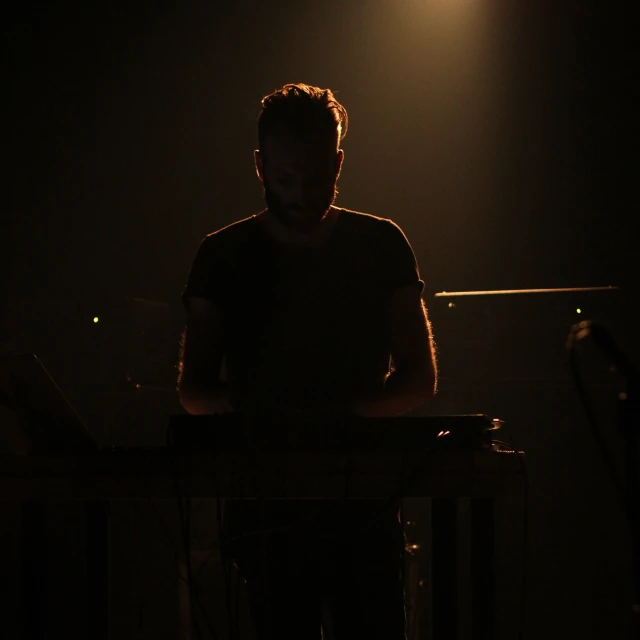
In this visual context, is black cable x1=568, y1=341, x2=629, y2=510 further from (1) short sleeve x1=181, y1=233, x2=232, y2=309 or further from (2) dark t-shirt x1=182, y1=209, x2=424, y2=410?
(1) short sleeve x1=181, y1=233, x2=232, y2=309

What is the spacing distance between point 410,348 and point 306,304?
26 centimetres

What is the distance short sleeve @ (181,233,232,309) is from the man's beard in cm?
16

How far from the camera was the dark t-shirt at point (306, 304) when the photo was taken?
82.4 inches

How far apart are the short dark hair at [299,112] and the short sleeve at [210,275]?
287 millimetres

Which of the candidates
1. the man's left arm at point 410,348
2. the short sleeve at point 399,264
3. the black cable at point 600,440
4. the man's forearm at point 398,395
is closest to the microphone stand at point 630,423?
the black cable at point 600,440

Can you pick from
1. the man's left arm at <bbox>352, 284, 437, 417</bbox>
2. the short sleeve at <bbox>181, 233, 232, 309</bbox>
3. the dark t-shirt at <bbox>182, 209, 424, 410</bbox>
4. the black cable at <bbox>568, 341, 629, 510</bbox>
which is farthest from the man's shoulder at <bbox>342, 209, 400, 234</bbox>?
the black cable at <bbox>568, 341, 629, 510</bbox>

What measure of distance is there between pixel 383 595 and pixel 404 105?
15.3ft

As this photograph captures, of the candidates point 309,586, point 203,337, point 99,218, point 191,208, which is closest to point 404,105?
point 191,208

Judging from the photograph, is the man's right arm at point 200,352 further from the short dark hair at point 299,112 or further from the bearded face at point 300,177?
the short dark hair at point 299,112

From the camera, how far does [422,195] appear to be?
20.1ft

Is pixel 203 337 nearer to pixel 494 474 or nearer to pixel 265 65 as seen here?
pixel 494 474

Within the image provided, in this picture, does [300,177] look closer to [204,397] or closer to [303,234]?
[303,234]

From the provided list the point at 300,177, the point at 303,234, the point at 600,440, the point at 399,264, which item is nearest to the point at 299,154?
the point at 300,177

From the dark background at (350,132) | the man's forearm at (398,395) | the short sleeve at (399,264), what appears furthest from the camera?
the dark background at (350,132)
